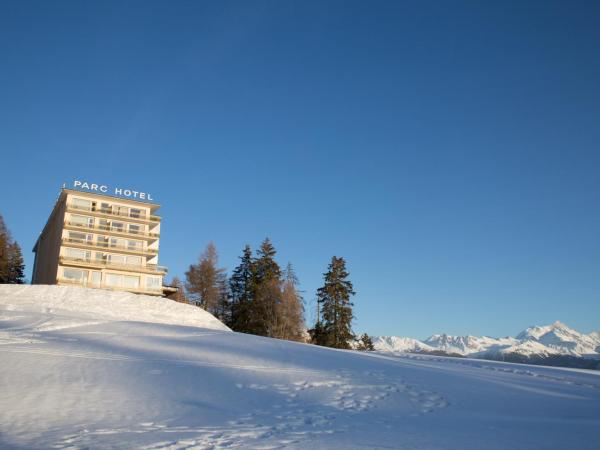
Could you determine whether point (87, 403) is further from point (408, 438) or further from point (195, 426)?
point (408, 438)

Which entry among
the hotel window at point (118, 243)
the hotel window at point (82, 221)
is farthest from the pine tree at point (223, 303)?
the hotel window at point (82, 221)

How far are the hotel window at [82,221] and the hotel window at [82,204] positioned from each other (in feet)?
4.69

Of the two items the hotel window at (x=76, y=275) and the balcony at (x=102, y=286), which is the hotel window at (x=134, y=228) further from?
the hotel window at (x=76, y=275)

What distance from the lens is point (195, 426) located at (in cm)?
1085

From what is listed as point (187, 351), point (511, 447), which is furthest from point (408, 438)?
point (187, 351)

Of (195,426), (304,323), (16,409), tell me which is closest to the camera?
(195,426)

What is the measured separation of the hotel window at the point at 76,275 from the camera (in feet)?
215

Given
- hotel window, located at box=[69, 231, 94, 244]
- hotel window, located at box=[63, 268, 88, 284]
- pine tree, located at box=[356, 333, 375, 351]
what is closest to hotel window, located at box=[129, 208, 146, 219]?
hotel window, located at box=[69, 231, 94, 244]

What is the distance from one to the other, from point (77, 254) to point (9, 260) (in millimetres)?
17119

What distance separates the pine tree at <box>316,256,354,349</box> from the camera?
60625mm

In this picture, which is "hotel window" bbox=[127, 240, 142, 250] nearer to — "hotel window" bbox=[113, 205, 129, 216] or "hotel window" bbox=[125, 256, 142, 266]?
"hotel window" bbox=[125, 256, 142, 266]

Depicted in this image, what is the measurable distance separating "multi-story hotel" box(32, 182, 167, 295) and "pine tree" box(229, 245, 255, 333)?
34.4 feet

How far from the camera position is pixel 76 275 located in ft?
217

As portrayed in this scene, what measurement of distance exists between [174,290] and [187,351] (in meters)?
59.5
